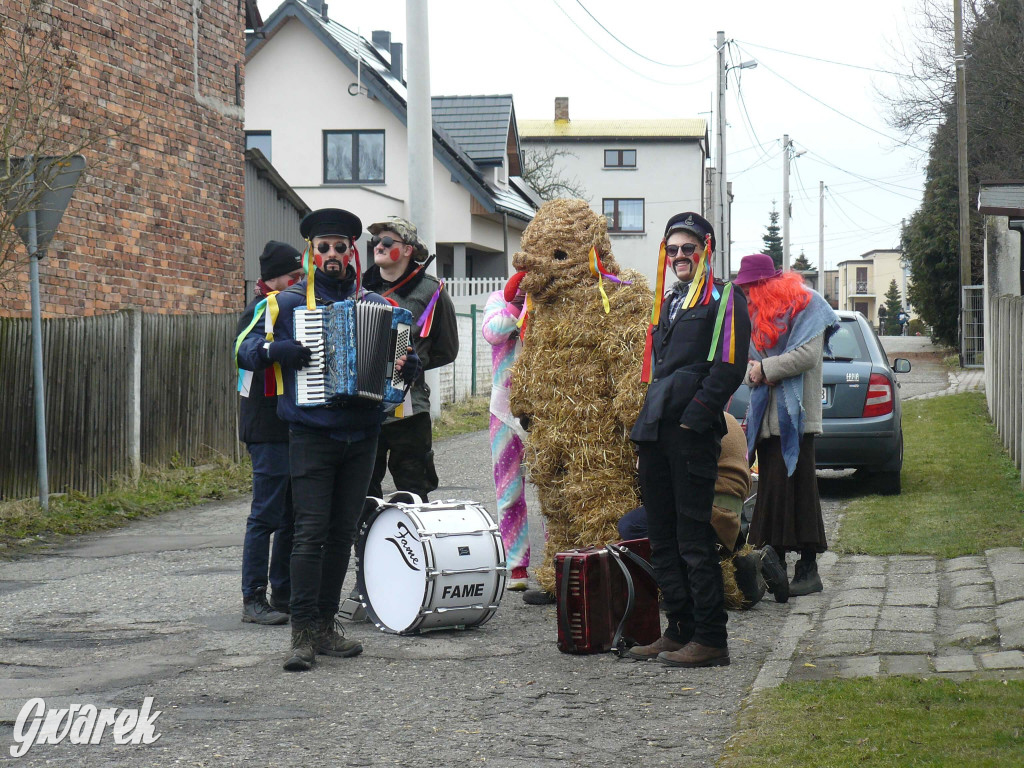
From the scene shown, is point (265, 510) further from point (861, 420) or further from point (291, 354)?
point (861, 420)

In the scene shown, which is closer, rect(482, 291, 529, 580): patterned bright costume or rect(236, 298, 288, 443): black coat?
rect(236, 298, 288, 443): black coat

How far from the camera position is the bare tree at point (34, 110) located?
962 centimetres

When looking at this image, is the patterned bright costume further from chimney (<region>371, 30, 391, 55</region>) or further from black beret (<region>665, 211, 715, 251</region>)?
chimney (<region>371, 30, 391, 55</region>)

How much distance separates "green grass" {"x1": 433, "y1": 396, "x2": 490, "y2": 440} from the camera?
18047 mm

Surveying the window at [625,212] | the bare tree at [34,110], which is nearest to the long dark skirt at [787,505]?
the bare tree at [34,110]

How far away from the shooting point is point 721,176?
3753cm

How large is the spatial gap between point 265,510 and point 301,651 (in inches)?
49.0

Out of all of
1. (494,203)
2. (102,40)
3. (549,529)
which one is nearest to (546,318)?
(549,529)

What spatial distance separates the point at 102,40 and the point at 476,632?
29.2 feet

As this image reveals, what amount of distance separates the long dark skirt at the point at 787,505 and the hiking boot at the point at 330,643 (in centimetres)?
253

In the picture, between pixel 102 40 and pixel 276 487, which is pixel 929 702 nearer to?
pixel 276 487

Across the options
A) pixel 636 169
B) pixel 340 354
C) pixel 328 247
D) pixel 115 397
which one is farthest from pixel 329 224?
pixel 636 169

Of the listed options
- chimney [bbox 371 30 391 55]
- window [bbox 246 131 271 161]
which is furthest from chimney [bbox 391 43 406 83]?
window [bbox 246 131 271 161]

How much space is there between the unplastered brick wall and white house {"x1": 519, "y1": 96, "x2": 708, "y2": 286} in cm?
4674
